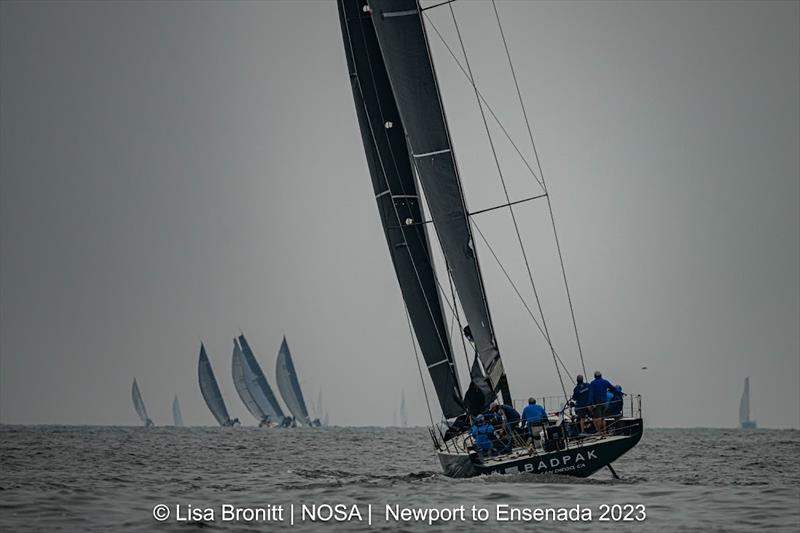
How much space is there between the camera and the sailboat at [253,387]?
114 metres

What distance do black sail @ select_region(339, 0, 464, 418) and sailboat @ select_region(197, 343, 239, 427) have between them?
9034cm

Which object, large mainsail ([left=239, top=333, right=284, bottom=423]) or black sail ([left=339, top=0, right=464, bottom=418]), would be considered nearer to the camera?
black sail ([left=339, top=0, right=464, bottom=418])

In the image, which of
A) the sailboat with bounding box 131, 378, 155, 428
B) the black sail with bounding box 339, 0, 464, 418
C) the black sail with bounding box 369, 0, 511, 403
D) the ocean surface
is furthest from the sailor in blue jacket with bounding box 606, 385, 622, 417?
the sailboat with bounding box 131, 378, 155, 428

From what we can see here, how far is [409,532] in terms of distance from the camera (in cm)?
1612

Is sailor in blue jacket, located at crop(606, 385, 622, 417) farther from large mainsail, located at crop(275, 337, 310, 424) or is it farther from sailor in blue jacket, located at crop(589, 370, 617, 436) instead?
large mainsail, located at crop(275, 337, 310, 424)

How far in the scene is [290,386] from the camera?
12244cm

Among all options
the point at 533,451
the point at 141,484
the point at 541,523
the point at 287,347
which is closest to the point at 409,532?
the point at 541,523

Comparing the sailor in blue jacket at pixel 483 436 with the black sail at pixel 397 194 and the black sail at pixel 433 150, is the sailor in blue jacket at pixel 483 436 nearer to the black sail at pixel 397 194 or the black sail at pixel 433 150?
the black sail at pixel 433 150

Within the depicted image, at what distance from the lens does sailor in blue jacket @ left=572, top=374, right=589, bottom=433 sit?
77.5 ft

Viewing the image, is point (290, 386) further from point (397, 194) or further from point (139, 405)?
point (397, 194)

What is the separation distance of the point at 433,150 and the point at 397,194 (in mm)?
3938

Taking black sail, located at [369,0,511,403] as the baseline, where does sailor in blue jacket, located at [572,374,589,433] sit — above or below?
below

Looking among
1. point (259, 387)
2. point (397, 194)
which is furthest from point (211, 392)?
point (397, 194)

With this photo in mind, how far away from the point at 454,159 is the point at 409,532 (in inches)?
424
